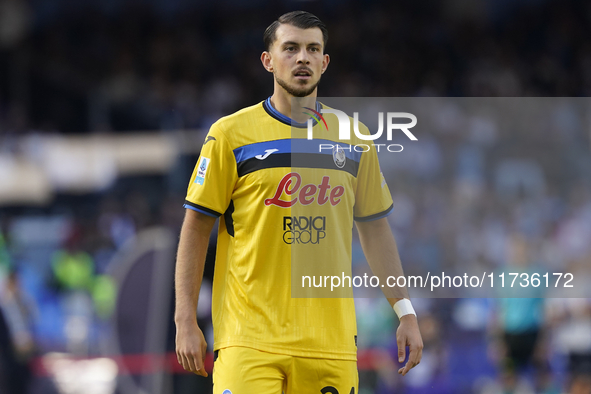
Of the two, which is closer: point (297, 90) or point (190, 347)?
point (190, 347)

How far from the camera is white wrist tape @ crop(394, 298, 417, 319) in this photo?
3.26m

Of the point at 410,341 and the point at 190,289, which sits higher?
the point at 190,289

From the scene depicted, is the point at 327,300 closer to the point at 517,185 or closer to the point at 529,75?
the point at 517,185

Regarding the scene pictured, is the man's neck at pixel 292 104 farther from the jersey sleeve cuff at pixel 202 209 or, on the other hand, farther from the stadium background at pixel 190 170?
the stadium background at pixel 190 170

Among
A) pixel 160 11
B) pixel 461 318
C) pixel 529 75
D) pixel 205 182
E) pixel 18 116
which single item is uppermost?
pixel 160 11

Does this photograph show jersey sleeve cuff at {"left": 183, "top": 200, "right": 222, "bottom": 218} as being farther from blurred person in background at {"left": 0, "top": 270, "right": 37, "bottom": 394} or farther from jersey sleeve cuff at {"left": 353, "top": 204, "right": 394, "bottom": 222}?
blurred person in background at {"left": 0, "top": 270, "right": 37, "bottom": 394}

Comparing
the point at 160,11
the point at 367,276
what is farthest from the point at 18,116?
the point at 367,276

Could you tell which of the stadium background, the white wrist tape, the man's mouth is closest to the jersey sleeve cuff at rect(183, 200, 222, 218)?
the man's mouth

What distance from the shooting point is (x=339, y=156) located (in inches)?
125

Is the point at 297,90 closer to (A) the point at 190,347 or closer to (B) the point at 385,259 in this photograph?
(B) the point at 385,259

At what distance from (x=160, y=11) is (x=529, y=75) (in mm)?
6530

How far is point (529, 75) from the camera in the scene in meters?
11.0

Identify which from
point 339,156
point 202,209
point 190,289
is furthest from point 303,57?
point 190,289

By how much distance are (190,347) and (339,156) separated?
1023 millimetres
